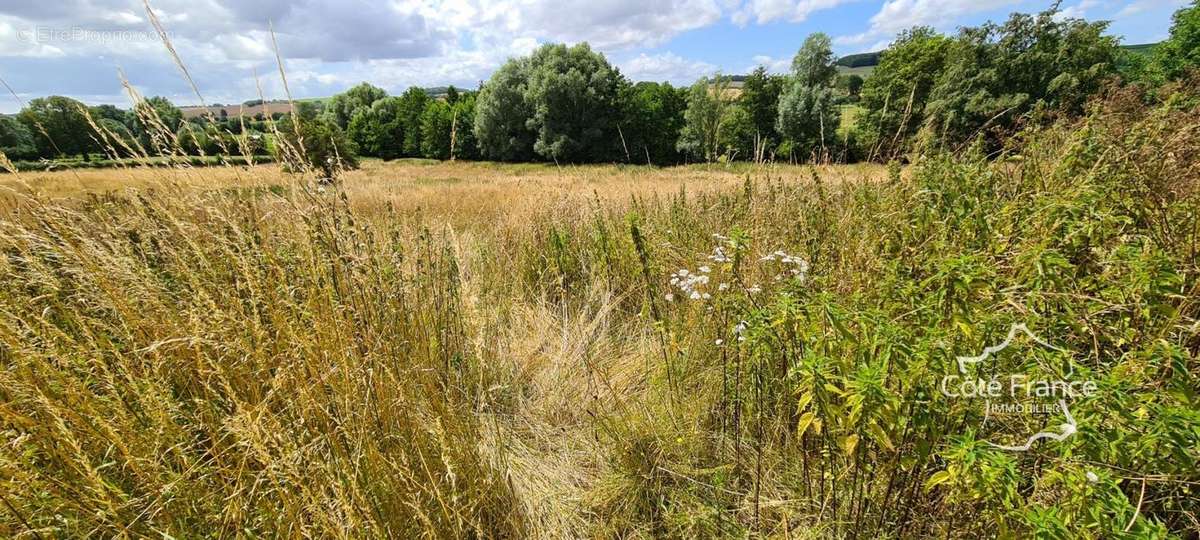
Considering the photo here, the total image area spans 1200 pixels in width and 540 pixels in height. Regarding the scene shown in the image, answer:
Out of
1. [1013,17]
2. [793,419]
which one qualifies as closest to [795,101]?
[1013,17]

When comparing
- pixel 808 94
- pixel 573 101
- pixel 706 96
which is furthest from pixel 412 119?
pixel 808 94

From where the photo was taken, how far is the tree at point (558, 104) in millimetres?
35906

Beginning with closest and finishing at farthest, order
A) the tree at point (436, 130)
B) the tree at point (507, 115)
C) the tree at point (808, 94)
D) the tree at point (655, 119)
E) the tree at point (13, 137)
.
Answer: the tree at point (13, 137)
the tree at point (808, 94)
the tree at point (507, 115)
the tree at point (655, 119)
the tree at point (436, 130)

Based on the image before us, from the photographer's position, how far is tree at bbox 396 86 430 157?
4666 cm

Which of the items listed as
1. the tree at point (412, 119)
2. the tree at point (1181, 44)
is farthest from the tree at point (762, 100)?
the tree at point (412, 119)

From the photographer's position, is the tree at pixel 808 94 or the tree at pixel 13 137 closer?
the tree at pixel 13 137

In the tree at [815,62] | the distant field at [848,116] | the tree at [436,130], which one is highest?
the tree at [815,62]

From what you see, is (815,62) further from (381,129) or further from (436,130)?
(381,129)

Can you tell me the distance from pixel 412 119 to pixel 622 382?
5112 cm

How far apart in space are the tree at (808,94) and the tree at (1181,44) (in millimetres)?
21125

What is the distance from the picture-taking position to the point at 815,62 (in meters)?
32.0

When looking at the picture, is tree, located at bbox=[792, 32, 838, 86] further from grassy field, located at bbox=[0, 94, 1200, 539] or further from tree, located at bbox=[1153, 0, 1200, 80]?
grassy field, located at bbox=[0, 94, 1200, 539]

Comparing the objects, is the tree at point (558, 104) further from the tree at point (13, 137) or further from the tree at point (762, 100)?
the tree at point (13, 137)

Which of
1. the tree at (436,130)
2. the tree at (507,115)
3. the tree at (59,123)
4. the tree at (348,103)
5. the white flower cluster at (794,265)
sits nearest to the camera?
the white flower cluster at (794,265)
